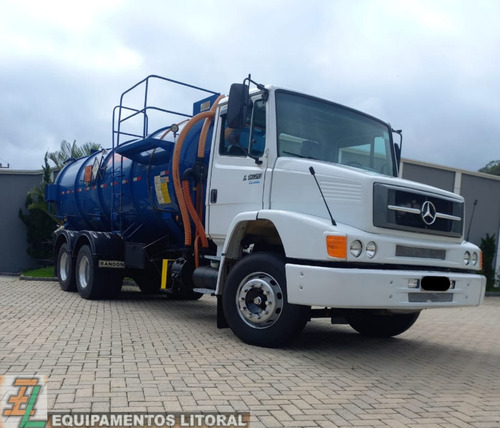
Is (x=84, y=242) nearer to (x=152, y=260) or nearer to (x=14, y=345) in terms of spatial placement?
(x=152, y=260)

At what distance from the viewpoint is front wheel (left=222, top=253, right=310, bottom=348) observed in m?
5.73

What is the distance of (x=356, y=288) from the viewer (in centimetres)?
520

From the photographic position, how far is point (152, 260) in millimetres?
8922

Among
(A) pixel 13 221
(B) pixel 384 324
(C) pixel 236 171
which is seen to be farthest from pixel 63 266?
(A) pixel 13 221

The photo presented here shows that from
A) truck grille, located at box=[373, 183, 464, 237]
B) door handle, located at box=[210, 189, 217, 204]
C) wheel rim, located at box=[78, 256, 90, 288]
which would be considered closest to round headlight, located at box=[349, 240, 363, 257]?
truck grille, located at box=[373, 183, 464, 237]

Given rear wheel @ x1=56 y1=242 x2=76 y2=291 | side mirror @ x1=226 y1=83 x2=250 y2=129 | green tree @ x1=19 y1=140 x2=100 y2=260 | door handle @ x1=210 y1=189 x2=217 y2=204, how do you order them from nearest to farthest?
side mirror @ x1=226 y1=83 x2=250 y2=129 → door handle @ x1=210 y1=189 x2=217 y2=204 → rear wheel @ x1=56 y1=242 x2=76 y2=291 → green tree @ x1=19 y1=140 x2=100 y2=260

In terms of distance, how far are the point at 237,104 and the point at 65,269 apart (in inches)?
274

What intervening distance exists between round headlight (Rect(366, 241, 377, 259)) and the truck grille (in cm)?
22

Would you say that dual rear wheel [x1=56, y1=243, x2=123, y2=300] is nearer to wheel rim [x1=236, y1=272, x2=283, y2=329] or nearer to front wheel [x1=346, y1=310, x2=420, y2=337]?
wheel rim [x1=236, y1=272, x2=283, y2=329]

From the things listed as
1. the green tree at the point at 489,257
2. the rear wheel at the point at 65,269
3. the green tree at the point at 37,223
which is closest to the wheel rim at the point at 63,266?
the rear wheel at the point at 65,269

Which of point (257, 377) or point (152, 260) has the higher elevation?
point (152, 260)

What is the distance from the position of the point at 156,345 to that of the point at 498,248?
1812 cm

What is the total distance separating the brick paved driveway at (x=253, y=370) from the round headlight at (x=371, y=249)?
1.13m

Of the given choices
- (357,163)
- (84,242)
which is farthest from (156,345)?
(84,242)
